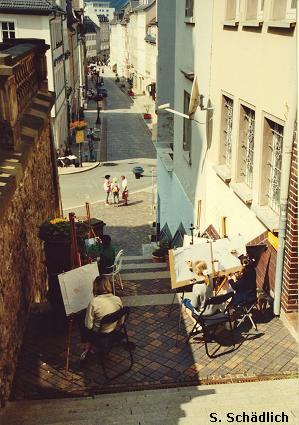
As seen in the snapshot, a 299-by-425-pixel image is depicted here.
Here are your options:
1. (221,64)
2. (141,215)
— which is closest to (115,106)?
(141,215)

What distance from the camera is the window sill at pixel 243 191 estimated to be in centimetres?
973

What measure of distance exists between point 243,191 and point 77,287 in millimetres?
4040

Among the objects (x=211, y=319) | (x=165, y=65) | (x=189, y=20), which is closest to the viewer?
(x=211, y=319)

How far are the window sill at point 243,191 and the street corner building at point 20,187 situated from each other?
151 inches

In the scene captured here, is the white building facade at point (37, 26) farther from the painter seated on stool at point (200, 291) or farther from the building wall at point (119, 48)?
the building wall at point (119, 48)

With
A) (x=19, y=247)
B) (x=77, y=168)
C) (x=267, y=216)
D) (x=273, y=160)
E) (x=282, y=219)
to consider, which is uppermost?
(x=273, y=160)

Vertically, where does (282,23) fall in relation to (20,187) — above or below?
above

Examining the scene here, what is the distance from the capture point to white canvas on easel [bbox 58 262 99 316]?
7473mm

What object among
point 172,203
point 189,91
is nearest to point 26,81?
point 189,91

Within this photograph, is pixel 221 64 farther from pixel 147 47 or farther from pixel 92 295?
pixel 147 47

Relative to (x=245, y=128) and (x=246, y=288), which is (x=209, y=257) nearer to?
(x=246, y=288)

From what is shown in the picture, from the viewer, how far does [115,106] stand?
221 ft

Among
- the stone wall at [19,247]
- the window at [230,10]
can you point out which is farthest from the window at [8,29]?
the window at [230,10]

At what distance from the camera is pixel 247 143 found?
1030 centimetres
